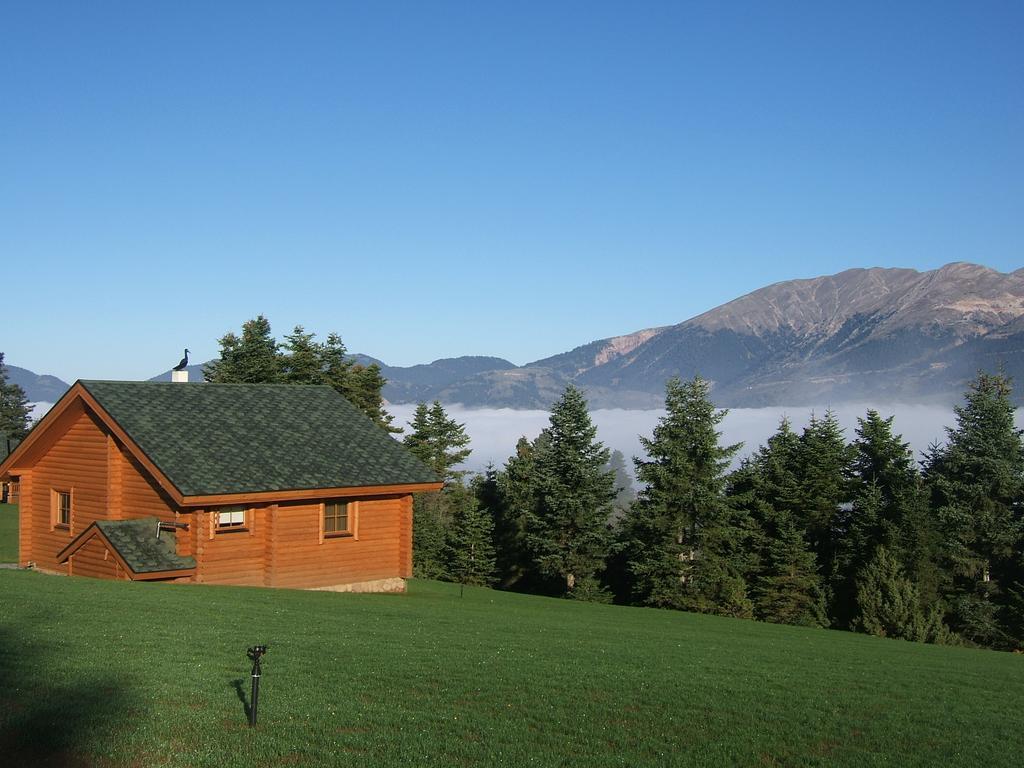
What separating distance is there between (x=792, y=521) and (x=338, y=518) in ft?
108

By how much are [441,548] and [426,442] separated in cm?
2013

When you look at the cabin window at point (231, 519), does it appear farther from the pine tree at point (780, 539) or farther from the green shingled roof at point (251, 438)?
the pine tree at point (780, 539)

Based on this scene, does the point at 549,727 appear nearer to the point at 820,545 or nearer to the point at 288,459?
the point at 288,459

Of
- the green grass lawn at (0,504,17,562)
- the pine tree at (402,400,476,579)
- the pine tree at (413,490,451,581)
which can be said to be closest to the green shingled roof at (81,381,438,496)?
Result: the green grass lawn at (0,504,17,562)

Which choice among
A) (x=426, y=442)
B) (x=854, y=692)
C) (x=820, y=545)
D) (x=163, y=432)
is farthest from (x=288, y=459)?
(x=426, y=442)

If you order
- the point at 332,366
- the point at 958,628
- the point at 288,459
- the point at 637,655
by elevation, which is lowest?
the point at 958,628

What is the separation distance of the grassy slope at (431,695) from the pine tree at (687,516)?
96.8ft

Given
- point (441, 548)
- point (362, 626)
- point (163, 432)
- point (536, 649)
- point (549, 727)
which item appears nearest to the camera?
point (549, 727)

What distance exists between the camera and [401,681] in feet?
42.3

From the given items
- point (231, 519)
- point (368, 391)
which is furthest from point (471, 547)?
point (231, 519)

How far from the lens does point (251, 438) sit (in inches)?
1084

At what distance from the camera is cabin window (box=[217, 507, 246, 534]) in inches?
1004

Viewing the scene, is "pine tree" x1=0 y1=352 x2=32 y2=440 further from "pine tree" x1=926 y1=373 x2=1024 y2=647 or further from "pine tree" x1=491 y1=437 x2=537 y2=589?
"pine tree" x1=926 y1=373 x2=1024 y2=647

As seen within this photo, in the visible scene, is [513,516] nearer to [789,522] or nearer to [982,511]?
[789,522]
